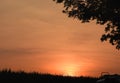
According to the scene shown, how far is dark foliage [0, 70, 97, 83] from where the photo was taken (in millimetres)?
46812

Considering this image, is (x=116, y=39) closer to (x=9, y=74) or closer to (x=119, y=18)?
(x=119, y=18)

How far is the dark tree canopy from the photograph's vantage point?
29.9m

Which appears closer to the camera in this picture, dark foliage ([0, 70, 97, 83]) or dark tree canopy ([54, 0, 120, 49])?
dark tree canopy ([54, 0, 120, 49])

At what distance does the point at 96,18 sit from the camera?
31469 mm

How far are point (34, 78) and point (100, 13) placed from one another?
20631 mm

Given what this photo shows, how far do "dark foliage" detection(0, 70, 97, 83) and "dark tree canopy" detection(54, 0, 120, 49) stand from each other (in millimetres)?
16304

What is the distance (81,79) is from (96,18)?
24.0m

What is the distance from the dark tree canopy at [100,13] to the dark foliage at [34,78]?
1630 centimetres

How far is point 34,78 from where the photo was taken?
49.8m

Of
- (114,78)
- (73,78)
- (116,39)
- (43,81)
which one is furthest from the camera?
(73,78)

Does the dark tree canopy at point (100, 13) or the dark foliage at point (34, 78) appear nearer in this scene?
the dark tree canopy at point (100, 13)

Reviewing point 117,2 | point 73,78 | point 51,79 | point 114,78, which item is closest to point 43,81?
point 51,79

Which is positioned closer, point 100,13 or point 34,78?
point 100,13

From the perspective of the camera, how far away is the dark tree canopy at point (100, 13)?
29938mm
